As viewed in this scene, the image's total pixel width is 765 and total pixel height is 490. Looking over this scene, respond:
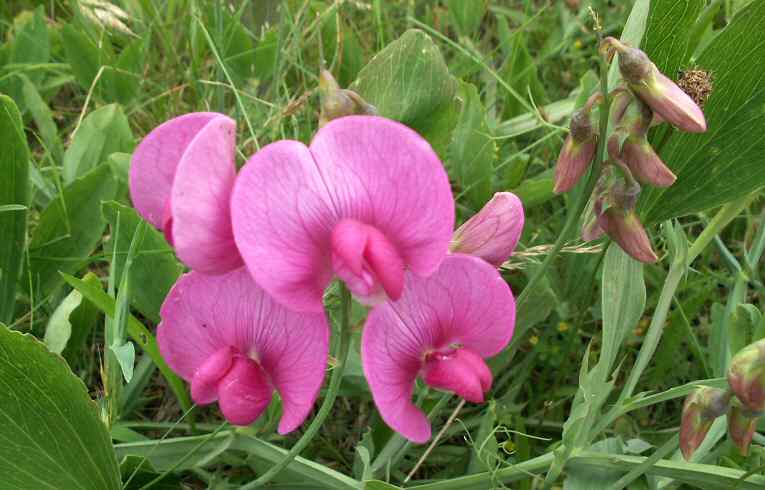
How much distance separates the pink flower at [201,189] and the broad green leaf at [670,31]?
66 centimetres

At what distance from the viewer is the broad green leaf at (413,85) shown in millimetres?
1309

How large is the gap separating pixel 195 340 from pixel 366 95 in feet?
1.50

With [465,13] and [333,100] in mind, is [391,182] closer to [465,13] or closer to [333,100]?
[333,100]

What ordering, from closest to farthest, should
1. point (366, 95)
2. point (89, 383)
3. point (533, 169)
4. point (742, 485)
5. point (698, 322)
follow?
point (742, 485)
point (366, 95)
point (89, 383)
point (698, 322)
point (533, 169)

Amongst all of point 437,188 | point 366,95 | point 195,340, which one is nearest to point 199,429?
point 195,340

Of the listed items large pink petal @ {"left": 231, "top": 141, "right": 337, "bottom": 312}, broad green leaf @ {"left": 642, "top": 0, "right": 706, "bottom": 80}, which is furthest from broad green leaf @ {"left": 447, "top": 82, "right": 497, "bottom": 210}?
large pink petal @ {"left": 231, "top": 141, "right": 337, "bottom": 312}

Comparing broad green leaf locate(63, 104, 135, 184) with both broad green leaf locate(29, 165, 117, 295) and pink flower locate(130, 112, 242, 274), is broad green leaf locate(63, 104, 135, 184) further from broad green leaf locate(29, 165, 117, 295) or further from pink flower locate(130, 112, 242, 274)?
pink flower locate(130, 112, 242, 274)

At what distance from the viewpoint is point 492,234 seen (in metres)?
1.09

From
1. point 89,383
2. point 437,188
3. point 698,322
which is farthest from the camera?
point 698,322

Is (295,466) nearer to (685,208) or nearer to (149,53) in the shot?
(685,208)

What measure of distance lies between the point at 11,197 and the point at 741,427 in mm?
1121

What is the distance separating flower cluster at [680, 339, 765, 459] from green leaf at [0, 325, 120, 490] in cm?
69

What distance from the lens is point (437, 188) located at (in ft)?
3.01

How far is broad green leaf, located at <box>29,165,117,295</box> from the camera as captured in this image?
62.1 inches
